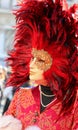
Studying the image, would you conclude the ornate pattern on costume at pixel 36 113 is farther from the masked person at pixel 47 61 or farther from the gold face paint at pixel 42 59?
the gold face paint at pixel 42 59

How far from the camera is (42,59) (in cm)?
84

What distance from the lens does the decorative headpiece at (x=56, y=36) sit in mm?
804

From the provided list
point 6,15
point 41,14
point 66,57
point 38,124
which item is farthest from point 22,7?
point 6,15

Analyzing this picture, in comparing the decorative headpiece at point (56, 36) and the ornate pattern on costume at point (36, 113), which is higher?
the decorative headpiece at point (56, 36)

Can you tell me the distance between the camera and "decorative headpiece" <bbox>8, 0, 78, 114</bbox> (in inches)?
31.7

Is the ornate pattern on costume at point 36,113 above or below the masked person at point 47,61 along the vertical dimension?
below

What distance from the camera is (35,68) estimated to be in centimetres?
84

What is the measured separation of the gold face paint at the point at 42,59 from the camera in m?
0.83

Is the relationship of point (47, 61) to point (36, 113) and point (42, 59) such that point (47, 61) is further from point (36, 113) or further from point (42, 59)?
point (36, 113)

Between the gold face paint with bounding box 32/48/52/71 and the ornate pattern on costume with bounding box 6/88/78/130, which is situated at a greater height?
the gold face paint with bounding box 32/48/52/71

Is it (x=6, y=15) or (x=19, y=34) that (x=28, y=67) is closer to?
(x=19, y=34)

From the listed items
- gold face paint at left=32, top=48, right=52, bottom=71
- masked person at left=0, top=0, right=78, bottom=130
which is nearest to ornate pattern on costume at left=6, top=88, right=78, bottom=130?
masked person at left=0, top=0, right=78, bottom=130

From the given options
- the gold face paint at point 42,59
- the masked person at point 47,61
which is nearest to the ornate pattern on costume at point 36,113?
the masked person at point 47,61

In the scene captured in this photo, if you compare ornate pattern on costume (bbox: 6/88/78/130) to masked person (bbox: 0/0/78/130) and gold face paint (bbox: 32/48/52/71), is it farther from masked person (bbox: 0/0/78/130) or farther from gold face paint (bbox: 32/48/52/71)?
gold face paint (bbox: 32/48/52/71)
